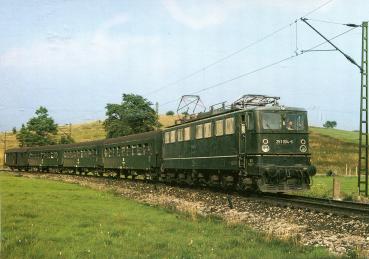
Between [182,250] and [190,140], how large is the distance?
Answer: 1732cm

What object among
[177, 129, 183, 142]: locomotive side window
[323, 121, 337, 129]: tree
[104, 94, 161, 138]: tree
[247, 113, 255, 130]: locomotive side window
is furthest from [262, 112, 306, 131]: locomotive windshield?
[323, 121, 337, 129]: tree

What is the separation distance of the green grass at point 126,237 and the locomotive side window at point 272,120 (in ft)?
20.8

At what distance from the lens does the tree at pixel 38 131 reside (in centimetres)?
10800

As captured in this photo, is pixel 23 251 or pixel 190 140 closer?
pixel 23 251

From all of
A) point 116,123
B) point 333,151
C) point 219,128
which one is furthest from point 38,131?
point 219,128

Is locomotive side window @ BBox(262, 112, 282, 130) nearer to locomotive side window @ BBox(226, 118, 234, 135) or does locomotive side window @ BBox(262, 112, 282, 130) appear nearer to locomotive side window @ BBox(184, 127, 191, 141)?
locomotive side window @ BBox(226, 118, 234, 135)

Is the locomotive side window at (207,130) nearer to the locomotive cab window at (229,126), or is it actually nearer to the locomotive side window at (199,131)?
the locomotive side window at (199,131)

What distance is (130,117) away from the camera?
8688 centimetres

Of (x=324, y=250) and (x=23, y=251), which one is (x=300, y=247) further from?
(x=23, y=251)

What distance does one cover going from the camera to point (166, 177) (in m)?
33.1

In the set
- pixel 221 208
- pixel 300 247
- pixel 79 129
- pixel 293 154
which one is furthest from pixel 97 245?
pixel 79 129

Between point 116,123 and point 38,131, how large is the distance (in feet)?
99.3

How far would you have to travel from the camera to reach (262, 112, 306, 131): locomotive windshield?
2092 cm

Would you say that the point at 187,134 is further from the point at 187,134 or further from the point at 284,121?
the point at 284,121
